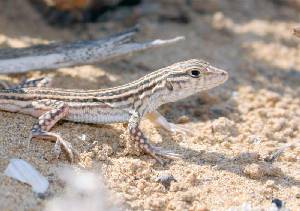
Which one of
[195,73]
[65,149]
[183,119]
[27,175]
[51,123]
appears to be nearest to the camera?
[27,175]

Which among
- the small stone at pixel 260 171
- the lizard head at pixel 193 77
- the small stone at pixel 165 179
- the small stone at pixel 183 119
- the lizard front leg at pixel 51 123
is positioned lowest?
the small stone at pixel 183 119

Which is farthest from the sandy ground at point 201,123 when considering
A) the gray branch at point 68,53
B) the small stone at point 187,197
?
the gray branch at point 68,53

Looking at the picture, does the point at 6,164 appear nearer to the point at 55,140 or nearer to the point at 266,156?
the point at 55,140

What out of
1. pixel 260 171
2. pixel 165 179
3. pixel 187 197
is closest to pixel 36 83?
pixel 165 179

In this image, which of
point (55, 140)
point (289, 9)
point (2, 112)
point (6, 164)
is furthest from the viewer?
point (289, 9)

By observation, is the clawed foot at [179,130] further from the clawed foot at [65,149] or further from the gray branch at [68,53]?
the clawed foot at [65,149]

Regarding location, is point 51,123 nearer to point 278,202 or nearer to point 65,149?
point 65,149

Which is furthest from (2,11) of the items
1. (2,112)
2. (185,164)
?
(185,164)
